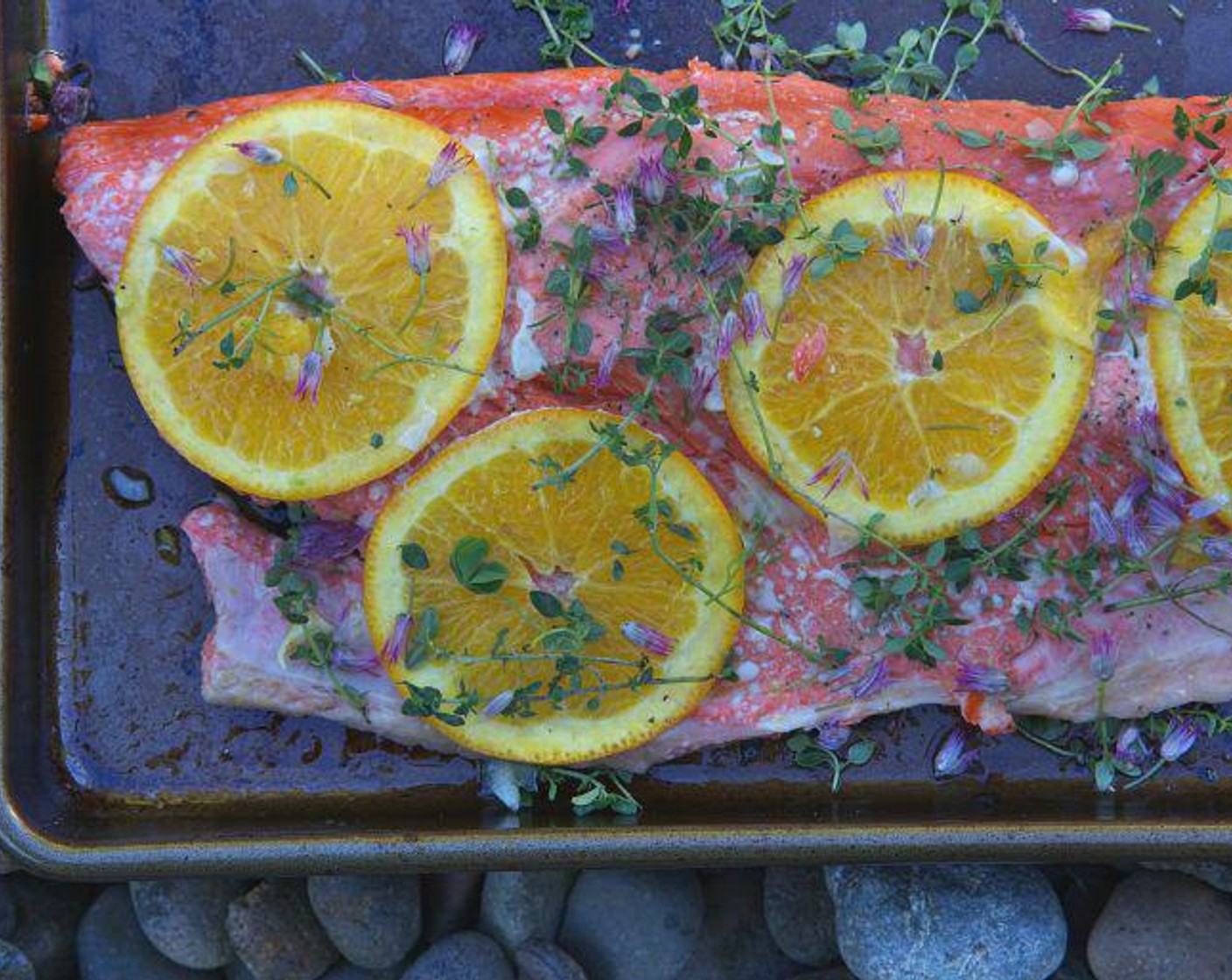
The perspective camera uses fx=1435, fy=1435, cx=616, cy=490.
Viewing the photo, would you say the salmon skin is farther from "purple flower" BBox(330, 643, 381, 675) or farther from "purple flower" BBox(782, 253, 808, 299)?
"purple flower" BBox(782, 253, 808, 299)

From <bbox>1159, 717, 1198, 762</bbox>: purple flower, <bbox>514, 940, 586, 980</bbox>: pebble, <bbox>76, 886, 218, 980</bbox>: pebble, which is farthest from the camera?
<bbox>76, 886, 218, 980</bbox>: pebble

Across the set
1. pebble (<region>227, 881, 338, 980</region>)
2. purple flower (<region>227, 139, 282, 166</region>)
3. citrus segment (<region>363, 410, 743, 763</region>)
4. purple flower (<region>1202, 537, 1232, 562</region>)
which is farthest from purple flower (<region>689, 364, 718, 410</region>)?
pebble (<region>227, 881, 338, 980</region>)

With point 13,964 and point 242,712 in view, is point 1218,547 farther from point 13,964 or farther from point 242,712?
point 13,964

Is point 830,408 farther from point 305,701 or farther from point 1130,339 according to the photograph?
point 305,701

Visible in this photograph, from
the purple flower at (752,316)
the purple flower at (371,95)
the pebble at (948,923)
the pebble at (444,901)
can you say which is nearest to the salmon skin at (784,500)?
the purple flower at (371,95)

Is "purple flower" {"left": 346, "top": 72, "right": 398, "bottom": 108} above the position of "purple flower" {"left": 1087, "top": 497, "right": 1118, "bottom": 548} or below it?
above

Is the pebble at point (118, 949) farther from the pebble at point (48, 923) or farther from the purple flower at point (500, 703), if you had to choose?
the purple flower at point (500, 703)

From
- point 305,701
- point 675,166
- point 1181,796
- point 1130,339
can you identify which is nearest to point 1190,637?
point 1181,796

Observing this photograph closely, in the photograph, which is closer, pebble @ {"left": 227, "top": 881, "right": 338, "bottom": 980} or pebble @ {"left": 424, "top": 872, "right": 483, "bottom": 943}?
pebble @ {"left": 227, "top": 881, "right": 338, "bottom": 980}
